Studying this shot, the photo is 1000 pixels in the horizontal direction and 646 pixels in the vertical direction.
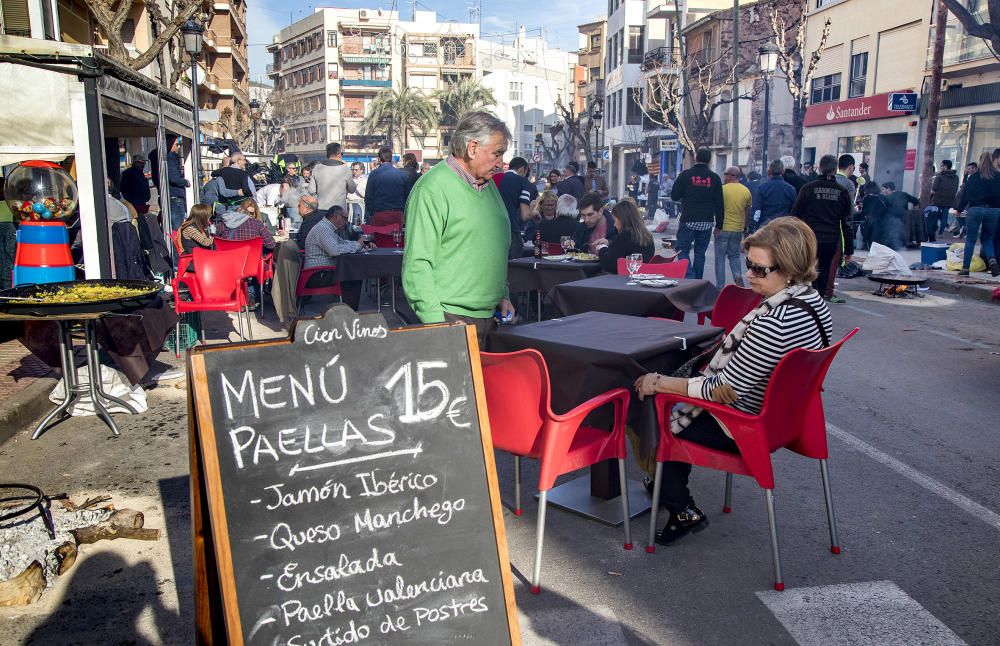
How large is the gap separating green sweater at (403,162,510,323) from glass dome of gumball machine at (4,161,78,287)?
4062mm

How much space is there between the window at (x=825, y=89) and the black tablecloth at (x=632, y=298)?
2789cm

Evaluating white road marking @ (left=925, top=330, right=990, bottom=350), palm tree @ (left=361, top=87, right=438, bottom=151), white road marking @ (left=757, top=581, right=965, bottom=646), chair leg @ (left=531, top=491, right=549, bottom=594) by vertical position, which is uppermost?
palm tree @ (left=361, top=87, right=438, bottom=151)

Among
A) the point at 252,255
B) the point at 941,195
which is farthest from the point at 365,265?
the point at 941,195

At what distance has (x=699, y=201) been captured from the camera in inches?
434

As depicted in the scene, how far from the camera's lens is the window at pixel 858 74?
28.9 metres

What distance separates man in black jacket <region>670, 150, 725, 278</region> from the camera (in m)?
10.9

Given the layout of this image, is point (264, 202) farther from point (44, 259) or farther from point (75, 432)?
point (75, 432)

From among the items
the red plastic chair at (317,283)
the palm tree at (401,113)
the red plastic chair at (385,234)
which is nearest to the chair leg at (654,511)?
the red plastic chair at (317,283)

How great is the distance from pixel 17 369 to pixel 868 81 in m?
28.6

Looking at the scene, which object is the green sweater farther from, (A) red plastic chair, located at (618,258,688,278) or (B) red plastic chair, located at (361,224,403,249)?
(B) red plastic chair, located at (361,224,403,249)

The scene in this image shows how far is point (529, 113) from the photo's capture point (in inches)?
3329

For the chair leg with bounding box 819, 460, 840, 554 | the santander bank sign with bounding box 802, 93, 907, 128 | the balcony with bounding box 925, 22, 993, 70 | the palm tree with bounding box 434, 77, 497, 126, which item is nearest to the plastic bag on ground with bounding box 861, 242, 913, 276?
the chair leg with bounding box 819, 460, 840, 554

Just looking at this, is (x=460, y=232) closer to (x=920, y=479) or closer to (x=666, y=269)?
(x=920, y=479)

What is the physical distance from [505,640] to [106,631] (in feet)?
5.45
